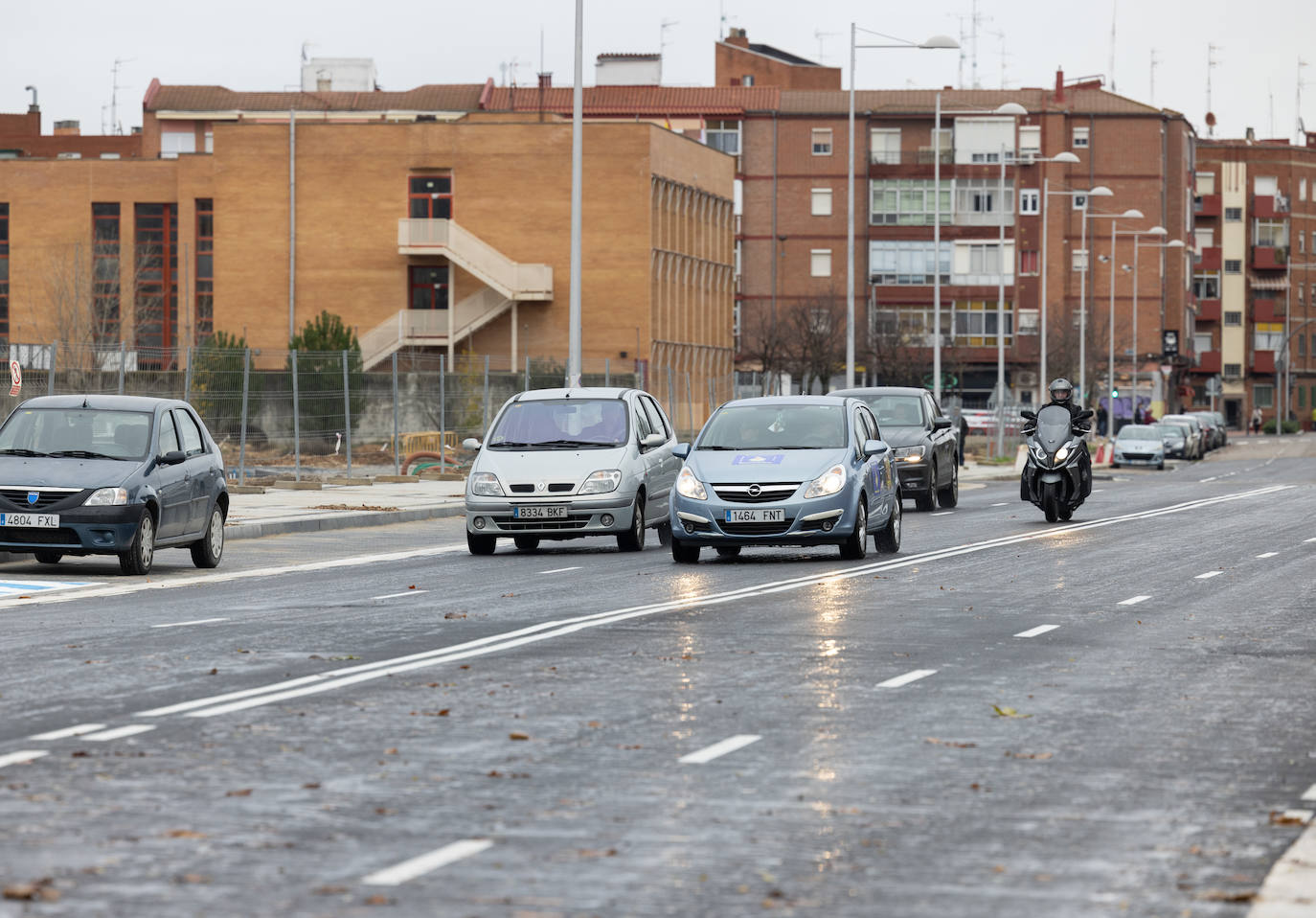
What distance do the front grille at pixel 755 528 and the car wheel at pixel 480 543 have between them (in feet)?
11.4

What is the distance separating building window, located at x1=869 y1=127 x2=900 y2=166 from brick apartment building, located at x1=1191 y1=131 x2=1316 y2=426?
40099 millimetres

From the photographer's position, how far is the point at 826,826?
7480 millimetres

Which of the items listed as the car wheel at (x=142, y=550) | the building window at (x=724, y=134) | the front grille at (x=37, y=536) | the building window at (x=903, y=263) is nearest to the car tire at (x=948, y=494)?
the car wheel at (x=142, y=550)

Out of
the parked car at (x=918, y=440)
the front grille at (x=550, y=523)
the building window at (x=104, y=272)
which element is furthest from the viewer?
the building window at (x=104, y=272)

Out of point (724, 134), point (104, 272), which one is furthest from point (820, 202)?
point (104, 272)

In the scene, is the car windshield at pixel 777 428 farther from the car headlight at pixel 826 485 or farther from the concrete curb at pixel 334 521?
the concrete curb at pixel 334 521

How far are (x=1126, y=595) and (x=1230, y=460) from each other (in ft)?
200

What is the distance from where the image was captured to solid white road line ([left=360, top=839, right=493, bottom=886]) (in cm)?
654

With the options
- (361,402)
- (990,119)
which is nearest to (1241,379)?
(990,119)

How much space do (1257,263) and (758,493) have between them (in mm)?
135077

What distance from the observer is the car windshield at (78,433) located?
65.9 ft

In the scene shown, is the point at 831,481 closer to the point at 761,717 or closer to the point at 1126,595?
the point at 1126,595

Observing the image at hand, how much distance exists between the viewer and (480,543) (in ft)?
77.5

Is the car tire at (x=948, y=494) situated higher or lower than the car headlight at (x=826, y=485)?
lower
